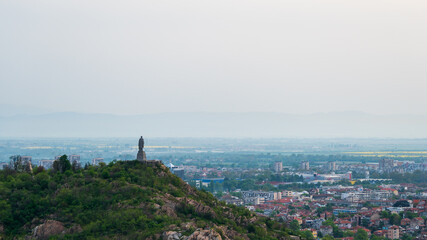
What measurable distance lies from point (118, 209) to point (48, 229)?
135 inches

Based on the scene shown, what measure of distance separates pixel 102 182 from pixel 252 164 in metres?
150

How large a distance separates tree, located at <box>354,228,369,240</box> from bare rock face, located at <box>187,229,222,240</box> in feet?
107

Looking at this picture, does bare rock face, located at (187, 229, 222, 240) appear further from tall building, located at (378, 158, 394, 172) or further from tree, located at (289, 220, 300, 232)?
tall building, located at (378, 158, 394, 172)

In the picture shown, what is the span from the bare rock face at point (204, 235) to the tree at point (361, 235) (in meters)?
32.5

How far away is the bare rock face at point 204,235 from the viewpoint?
30875 millimetres

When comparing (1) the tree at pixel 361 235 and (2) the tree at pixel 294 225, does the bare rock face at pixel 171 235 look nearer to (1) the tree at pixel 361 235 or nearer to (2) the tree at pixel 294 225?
(1) the tree at pixel 361 235

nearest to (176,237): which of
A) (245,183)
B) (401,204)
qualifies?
(401,204)

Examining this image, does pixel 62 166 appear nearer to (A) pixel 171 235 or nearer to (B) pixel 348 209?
(A) pixel 171 235

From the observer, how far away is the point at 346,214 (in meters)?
79.2

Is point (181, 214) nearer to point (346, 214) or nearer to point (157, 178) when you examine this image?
point (157, 178)

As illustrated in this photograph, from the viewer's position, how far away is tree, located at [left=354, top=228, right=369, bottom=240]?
6150 cm

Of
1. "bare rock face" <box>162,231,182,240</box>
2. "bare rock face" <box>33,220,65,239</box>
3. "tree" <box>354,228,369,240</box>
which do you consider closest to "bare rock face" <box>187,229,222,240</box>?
"bare rock face" <box>162,231,182,240</box>

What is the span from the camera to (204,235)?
1228 inches

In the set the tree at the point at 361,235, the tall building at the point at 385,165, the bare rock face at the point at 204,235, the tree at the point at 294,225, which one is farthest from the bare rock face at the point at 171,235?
the tall building at the point at 385,165
